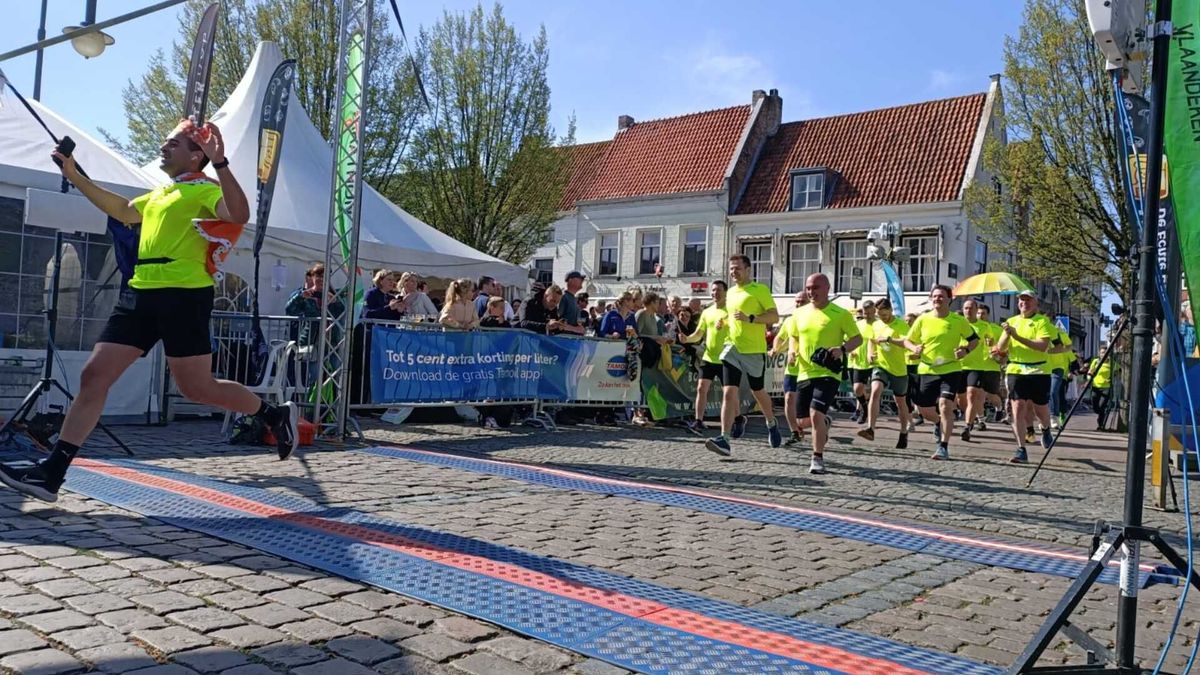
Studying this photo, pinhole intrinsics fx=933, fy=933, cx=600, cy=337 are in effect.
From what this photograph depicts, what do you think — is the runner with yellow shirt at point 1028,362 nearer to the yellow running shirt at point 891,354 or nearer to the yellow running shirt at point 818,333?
the yellow running shirt at point 891,354

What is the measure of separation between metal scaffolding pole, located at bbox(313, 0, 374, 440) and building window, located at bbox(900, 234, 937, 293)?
25.4m

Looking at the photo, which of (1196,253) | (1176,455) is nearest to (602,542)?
(1196,253)

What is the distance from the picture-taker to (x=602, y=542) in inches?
200

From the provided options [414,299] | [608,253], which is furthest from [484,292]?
[608,253]

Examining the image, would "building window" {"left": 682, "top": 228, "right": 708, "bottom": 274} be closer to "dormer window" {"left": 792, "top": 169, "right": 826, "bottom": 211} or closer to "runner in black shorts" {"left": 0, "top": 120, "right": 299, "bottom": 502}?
"dormer window" {"left": 792, "top": 169, "right": 826, "bottom": 211}

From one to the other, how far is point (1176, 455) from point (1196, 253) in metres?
8.73

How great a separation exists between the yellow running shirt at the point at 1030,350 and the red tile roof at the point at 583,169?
2898cm

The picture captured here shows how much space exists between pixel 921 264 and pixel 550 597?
101 ft

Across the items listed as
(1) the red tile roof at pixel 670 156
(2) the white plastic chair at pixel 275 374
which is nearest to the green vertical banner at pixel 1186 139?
(2) the white plastic chair at pixel 275 374

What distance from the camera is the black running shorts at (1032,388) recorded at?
35.5ft

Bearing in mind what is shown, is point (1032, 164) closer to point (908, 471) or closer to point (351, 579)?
point (908, 471)

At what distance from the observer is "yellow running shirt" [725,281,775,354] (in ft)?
31.2

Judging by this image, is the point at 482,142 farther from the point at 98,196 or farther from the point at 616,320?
the point at 98,196

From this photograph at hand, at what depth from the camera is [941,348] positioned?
11367 millimetres
